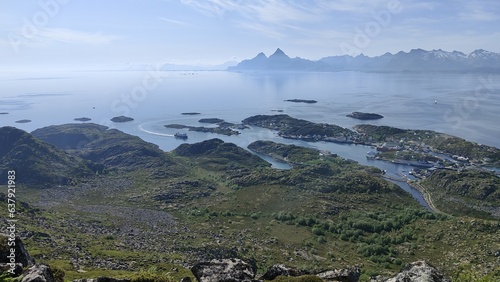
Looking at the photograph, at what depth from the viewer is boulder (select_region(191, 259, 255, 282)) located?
1321cm

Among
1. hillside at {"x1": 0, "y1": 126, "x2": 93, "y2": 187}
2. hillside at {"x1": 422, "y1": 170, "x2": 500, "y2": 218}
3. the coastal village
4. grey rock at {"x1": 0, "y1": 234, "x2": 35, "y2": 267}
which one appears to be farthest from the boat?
grey rock at {"x1": 0, "y1": 234, "x2": 35, "y2": 267}

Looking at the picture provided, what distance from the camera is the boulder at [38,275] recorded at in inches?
446

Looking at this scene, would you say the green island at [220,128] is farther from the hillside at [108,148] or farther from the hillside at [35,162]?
the hillside at [35,162]

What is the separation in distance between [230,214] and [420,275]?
2031 inches

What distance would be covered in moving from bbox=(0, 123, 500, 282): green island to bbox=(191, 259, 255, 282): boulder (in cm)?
157

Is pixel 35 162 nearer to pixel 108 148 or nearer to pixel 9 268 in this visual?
pixel 108 148

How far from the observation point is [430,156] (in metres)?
105

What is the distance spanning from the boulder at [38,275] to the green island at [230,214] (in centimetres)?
133

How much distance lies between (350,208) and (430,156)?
176 ft

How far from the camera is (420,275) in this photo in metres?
13.4

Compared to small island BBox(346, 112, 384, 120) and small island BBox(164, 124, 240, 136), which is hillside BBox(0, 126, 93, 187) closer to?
small island BBox(164, 124, 240, 136)

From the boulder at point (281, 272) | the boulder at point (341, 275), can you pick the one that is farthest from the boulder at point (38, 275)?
the boulder at point (341, 275)

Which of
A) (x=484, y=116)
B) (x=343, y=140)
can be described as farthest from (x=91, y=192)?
(x=484, y=116)

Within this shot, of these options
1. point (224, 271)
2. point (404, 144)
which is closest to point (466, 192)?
point (404, 144)
